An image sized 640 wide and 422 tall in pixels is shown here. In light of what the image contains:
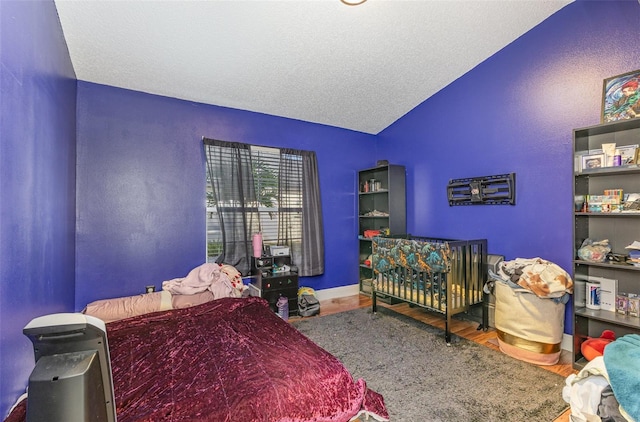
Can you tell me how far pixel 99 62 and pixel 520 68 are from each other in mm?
4083

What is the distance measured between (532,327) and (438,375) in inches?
36.3

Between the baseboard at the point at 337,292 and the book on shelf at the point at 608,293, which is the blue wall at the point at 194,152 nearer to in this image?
the baseboard at the point at 337,292

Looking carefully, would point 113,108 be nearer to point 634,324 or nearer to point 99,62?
point 99,62

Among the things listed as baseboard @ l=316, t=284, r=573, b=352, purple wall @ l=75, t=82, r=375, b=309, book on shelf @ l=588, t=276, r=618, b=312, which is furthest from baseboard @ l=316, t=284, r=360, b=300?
book on shelf @ l=588, t=276, r=618, b=312

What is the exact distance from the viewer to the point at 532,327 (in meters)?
2.44

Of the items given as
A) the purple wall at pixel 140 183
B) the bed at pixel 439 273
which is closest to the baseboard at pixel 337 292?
the bed at pixel 439 273

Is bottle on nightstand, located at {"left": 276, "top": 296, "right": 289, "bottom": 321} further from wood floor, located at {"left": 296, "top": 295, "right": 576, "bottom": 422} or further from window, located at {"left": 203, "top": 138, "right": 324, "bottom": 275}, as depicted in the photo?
window, located at {"left": 203, "top": 138, "right": 324, "bottom": 275}

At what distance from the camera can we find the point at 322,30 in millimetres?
2578

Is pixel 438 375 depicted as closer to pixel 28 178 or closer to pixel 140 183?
pixel 28 178

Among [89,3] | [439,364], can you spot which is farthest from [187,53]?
[439,364]

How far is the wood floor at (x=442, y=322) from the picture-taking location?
2377 mm

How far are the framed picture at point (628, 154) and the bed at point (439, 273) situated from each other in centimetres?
134

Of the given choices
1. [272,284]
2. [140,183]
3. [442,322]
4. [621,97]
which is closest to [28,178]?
[140,183]

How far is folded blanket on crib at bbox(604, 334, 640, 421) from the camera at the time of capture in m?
1.20
